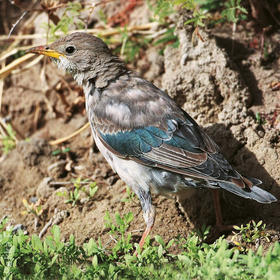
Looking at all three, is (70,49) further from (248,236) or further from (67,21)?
(248,236)

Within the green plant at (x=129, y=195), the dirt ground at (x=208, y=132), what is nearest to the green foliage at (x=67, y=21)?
the dirt ground at (x=208, y=132)

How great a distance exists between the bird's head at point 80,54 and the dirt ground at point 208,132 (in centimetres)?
100

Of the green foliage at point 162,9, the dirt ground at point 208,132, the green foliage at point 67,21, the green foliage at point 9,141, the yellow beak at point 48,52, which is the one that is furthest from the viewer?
the green foliage at point 9,141

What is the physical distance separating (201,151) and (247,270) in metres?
1.48

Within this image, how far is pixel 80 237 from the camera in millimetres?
5410

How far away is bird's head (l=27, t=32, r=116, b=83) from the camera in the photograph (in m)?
5.67

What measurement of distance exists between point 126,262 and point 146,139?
4.39 ft

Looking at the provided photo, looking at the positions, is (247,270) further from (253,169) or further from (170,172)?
(253,169)

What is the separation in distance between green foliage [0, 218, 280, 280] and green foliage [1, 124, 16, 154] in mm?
2559

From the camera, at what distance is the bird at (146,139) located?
480 cm

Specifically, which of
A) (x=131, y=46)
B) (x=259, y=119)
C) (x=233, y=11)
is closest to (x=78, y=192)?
(x=259, y=119)

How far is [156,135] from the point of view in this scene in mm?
5035

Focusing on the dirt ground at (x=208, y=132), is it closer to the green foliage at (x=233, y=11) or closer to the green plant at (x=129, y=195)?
the green plant at (x=129, y=195)

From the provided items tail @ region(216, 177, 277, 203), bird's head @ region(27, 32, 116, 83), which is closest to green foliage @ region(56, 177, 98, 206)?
bird's head @ region(27, 32, 116, 83)
